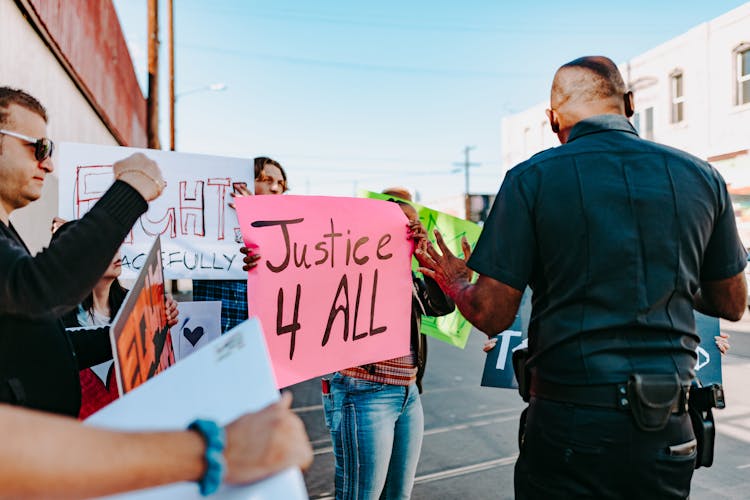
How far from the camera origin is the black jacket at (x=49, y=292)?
1.20m

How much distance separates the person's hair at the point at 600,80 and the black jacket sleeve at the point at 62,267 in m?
1.53

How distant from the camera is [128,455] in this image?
2.61ft

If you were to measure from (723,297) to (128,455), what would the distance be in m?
1.95

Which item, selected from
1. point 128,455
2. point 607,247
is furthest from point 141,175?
point 607,247

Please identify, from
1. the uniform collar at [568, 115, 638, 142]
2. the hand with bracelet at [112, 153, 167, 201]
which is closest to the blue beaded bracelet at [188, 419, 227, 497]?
the hand with bracelet at [112, 153, 167, 201]

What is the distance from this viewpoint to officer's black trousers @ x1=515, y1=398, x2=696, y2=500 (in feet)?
5.32

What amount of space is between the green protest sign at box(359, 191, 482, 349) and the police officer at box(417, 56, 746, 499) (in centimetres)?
170

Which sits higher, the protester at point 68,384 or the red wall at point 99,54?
the red wall at point 99,54

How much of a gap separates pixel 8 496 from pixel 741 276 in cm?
215

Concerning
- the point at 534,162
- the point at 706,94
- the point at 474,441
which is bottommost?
the point at 474,441

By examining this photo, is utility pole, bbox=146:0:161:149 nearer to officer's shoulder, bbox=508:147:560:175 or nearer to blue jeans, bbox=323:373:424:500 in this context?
blue jeans, bbox=323:373:424:500

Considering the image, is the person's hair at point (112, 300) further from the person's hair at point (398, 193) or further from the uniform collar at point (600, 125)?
the uniform collar at point (600, 125)

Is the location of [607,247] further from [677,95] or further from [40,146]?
[677,95]

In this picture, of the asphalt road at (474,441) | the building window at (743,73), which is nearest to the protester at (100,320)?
the asphalt road at (474,441)
